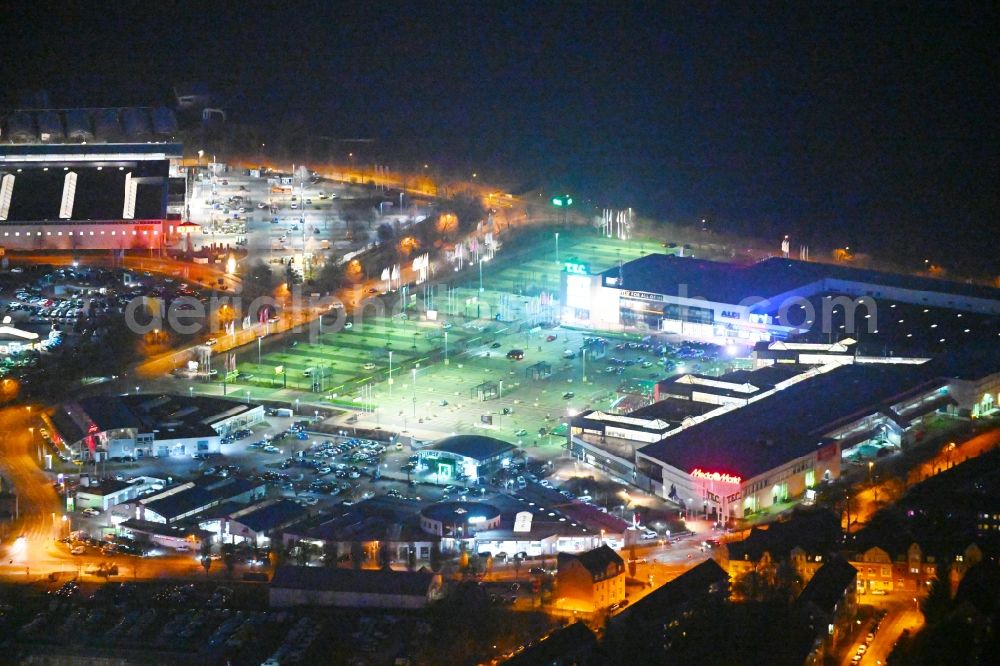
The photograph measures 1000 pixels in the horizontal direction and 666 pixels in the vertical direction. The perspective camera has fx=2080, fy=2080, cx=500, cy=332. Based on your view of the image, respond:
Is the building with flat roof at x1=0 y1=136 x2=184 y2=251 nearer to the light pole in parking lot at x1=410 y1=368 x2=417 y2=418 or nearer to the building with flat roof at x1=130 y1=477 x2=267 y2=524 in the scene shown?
the light pole in parking lot at x1=410 y1=368 x2=417 y2=418

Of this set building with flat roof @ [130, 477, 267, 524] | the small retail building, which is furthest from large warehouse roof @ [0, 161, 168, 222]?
building with flat roof @ [130, 477, 267, 524]

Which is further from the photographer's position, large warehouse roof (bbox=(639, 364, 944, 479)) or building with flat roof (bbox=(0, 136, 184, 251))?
building with flat roof (bbox=(0, 136, 184, 251))

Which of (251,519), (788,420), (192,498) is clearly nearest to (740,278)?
(788,420)

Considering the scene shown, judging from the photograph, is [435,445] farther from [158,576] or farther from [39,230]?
[39,230]

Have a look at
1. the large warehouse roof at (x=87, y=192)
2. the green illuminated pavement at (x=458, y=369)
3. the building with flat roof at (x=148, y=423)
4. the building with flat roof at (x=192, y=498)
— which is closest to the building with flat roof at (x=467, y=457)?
the green illuminated pavement at (x=458, y=369)

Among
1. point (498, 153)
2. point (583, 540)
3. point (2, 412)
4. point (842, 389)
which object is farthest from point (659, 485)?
point (498, 153)
